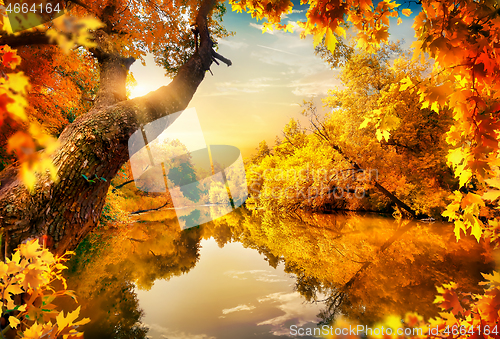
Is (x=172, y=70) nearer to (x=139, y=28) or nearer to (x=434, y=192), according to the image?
(x=139, y=28)

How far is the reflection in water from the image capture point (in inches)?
179

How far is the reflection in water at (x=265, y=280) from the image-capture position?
14.9ft

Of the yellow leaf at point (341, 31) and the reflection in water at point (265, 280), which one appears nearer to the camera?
the yellow leaf at point (341, 31)

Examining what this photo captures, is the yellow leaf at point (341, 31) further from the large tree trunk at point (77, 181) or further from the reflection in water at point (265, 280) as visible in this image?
the reflection in water at point (265, 280)

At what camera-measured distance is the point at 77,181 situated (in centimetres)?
166

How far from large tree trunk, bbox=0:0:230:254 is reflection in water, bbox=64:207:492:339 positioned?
3.68 metres

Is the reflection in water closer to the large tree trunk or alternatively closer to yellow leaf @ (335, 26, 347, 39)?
the large tree trunk

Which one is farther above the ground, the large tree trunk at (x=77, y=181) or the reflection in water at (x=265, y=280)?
the large tree trunk at (x=77, y=181)

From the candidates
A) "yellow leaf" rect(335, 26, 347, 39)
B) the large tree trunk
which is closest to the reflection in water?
the large tree trunk

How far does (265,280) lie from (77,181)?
246 inches

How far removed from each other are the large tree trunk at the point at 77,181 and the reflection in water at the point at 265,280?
368cm

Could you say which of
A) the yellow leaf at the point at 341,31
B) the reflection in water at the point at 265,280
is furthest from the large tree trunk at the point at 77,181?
the reflection in water at the point at 265,280

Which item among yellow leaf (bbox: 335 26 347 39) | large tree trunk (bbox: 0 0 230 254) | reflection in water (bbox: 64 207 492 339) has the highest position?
yellow leaf (bbox: 335 26 347 39)

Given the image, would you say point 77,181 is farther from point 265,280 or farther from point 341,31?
point 265,280
